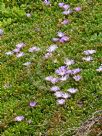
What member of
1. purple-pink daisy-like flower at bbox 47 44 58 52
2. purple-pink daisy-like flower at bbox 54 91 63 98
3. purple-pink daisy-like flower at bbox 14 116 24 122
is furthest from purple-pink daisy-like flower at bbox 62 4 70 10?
purple-pink daisy-like flower at bbox 14 116 24 122

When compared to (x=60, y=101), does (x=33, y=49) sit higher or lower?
higher

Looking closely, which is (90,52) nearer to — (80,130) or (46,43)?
(46,43)

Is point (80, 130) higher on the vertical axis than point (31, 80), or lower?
lower

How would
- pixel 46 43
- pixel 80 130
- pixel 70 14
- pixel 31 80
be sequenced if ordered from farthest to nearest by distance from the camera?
pixel 70 14, pixel 46 43, pixel 31 80, pixel 80 130

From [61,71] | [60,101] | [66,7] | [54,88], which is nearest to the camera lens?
[60,101]

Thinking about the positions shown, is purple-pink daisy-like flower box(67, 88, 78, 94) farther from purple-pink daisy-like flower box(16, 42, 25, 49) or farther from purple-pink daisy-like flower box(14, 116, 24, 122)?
purple-pink daisy-like flower box(16, 42, 25, 49)

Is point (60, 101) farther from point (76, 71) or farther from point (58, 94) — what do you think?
point (76, 71)

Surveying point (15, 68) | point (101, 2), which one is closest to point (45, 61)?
point (15, 68)

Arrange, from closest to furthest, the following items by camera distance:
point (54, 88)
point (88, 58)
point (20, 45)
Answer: point (54, 88) < point (88, 58) < point (20, 45)

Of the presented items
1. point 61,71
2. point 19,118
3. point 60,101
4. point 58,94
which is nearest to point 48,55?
point 61,71
